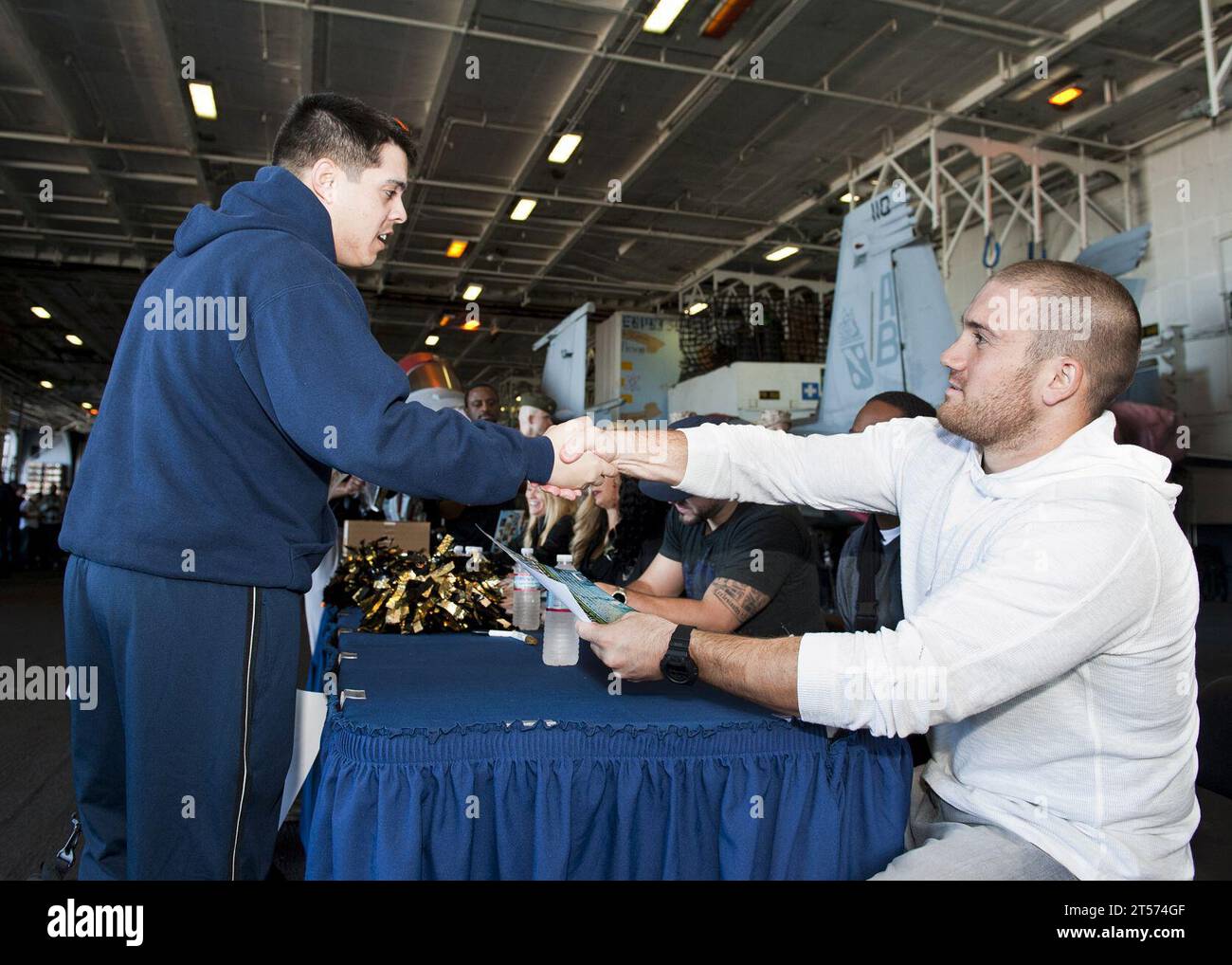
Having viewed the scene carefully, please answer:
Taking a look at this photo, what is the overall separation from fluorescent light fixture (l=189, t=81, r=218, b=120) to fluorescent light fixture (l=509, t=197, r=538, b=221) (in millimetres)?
4123

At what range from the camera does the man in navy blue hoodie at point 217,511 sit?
149 centimetres

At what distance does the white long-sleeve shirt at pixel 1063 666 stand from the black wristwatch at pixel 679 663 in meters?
0.22

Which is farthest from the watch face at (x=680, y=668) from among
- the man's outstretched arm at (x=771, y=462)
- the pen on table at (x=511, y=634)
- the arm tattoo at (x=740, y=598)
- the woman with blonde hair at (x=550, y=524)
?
the woman with blonde hair at (x=550, y=524)

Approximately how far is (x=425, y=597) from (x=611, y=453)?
1115 mm

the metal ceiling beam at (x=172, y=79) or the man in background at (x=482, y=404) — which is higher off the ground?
the metal ceiling beam at (x=172, y=79)

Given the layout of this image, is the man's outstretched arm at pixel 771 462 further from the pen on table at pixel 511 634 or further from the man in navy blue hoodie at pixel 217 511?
the pen on table at pixel 511 634

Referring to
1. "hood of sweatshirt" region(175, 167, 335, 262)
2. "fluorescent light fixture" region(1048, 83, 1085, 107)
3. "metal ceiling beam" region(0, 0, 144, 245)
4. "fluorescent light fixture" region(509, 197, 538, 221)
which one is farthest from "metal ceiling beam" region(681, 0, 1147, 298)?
"metal ceiling beam" region(0, 0, 144, 245)

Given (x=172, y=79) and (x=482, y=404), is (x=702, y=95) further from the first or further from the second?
(x=172, y=79)

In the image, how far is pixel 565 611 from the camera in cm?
228

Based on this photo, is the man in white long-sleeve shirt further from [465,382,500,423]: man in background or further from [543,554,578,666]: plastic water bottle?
[465,382,500,423]: man in background

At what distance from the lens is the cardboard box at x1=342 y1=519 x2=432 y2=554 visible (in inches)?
182

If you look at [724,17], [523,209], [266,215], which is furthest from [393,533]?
[523,209]

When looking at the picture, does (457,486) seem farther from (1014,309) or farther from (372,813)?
(1014,309)
